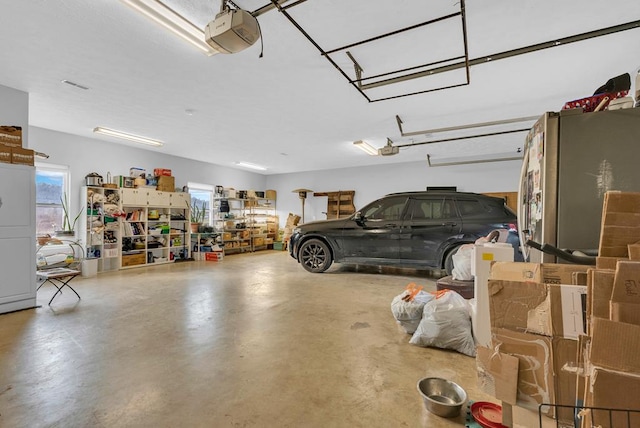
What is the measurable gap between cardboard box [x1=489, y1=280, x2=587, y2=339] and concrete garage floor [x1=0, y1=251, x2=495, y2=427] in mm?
761

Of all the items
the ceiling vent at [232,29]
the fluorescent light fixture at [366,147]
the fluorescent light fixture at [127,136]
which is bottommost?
the ceiling vent at [232,29]

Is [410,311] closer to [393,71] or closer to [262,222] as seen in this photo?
[393,71]

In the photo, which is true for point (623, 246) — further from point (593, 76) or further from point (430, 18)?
point (593, 76)

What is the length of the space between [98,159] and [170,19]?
16.7 feet

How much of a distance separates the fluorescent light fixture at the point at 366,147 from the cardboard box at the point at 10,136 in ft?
17.1

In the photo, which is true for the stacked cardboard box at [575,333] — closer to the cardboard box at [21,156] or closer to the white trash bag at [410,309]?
the white trash bag at [410,309]

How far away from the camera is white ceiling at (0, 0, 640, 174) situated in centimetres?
227

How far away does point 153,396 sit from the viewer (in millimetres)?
1708

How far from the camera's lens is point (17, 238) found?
3.37 m

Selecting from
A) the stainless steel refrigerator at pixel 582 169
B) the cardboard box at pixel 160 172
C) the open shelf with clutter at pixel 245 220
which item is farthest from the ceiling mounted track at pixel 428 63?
the open shelf with clutter at pixel 245 220

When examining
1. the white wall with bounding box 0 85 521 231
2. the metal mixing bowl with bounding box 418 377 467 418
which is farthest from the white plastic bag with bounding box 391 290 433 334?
the white wall with bounding box 0 85 521 231

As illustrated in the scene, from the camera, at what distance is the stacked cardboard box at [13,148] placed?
3.26 metres

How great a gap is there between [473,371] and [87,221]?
22.4 ft

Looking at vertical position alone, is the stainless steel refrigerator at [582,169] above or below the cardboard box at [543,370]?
above
